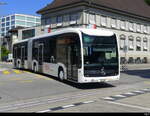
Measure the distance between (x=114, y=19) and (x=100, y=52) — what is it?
38275mm

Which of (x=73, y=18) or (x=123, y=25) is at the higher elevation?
(x=73, y=18)

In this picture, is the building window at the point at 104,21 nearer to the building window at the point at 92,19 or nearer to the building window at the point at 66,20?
the building window at the point at 92,19

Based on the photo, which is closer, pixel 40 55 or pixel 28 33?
pixel 40 55

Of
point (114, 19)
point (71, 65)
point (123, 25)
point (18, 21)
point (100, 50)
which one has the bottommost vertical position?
point (71, 65)

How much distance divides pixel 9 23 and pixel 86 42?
135 meters

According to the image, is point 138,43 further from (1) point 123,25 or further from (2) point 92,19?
(2) point 92,19

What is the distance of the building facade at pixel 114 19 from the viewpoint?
150ft

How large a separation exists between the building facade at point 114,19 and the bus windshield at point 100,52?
91.2 ft

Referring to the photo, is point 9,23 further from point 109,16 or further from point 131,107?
point 131,107

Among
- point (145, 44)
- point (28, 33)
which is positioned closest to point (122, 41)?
point (145, 44)

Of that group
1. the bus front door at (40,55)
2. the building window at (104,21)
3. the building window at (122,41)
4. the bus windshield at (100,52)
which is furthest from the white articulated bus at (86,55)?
the building window at (122,41)

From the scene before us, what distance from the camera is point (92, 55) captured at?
13211 millimetres

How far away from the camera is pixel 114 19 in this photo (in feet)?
166

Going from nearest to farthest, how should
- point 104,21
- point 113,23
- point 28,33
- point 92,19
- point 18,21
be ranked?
point 92,19
point 104,21
point 113,23
point 28,33
point 18,21
